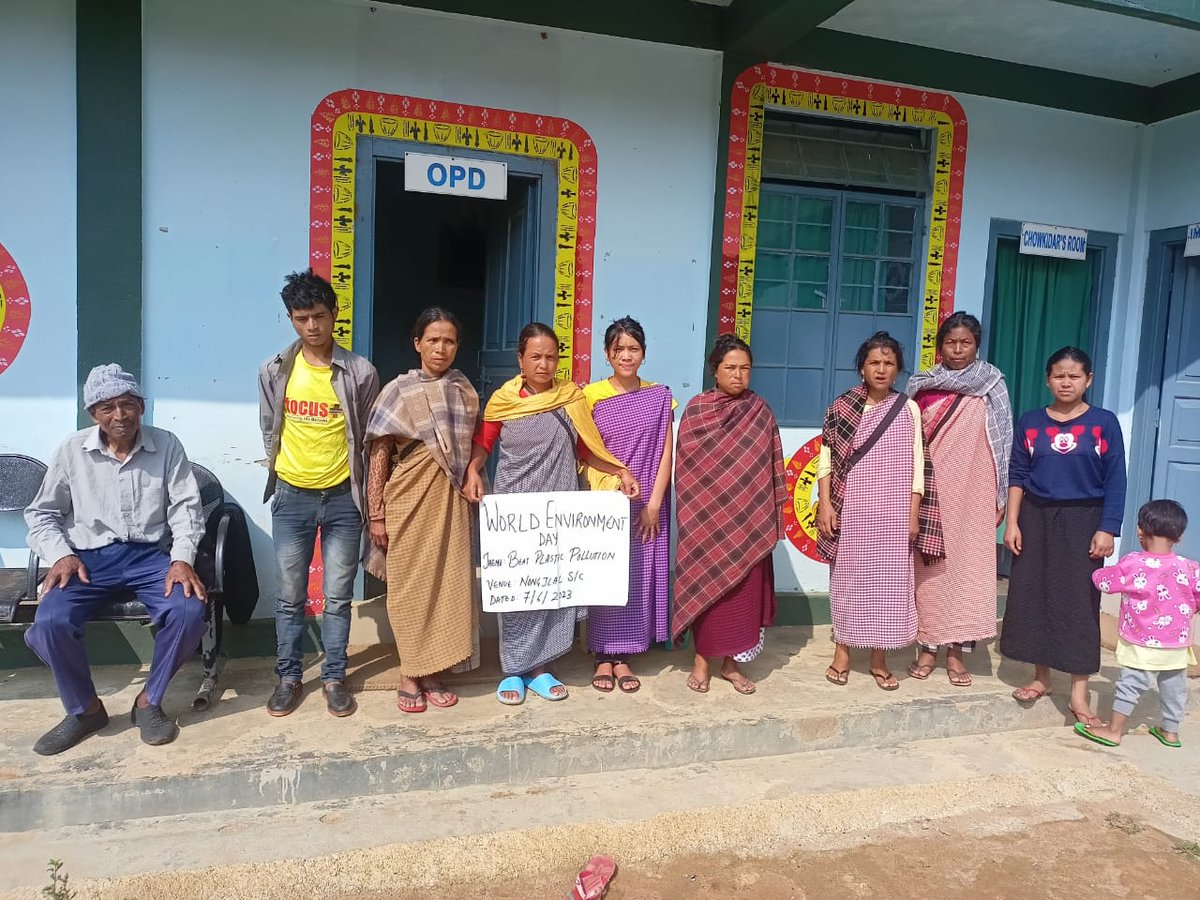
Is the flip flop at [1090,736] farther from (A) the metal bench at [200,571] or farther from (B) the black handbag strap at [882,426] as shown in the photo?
(A) the metal bench at [200,571]

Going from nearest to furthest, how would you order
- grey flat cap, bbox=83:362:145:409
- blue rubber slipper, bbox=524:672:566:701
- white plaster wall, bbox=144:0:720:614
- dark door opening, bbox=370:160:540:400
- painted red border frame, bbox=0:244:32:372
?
grey flat cap, bbox=83:362:145:409 → blue rubber slipper, bbox=524:672:566:701 → painted red border frame, bbox=0:244:32:372 → white plaster wall, bbox=144:0:720:614 → dark door opening, bbox=370:160:540:400

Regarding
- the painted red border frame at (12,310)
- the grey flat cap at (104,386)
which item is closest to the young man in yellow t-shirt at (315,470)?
the grey flat cap at (104,386)

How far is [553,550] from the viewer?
3398 mm

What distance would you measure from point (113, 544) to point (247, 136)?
190 centimetres

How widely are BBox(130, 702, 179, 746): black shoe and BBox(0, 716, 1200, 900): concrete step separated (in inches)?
11.9

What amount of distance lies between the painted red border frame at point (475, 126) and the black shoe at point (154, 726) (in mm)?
1986

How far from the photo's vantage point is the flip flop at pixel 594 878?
2504 mm

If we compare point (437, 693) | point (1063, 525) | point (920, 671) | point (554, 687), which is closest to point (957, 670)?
point (920, 671)

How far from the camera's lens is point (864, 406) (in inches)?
145

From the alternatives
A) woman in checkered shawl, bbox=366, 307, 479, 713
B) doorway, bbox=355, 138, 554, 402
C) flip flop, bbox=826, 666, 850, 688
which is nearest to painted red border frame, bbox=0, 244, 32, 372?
doorway, bbox=355, 138, 554, 402

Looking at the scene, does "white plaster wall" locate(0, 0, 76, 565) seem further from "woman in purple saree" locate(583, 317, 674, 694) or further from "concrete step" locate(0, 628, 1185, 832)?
"woman in purple saree" locate(583, 317, 674, 694)

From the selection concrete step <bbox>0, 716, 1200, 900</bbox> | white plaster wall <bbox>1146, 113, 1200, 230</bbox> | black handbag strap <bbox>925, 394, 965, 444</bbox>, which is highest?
white plaster wall <bbox>1146, 113, 1200, 230</bbox>

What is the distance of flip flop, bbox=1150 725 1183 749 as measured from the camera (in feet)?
12.1

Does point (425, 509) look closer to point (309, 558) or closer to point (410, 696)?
point (309, 558)
